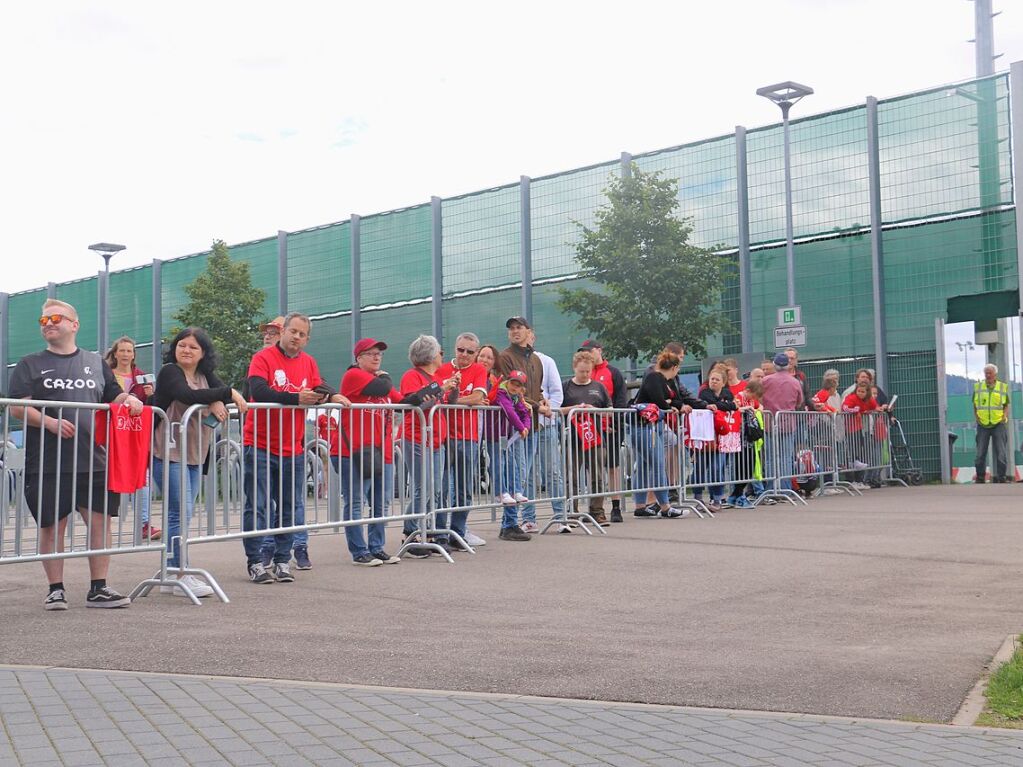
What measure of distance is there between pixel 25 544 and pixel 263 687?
275 cm

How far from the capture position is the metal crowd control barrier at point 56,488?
7113 mm

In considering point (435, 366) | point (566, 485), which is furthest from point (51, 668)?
point (566, 485)

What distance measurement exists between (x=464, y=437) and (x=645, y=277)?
1365cm

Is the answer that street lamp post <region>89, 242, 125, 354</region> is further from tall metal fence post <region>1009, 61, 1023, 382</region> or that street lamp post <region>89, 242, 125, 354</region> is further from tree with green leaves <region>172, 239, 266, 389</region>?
tall metal fence post <region>1009, 61, 1023, 382</region>

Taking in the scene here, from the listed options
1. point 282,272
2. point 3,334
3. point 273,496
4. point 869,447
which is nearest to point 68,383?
point 273,496

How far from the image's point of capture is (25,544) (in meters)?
7.13

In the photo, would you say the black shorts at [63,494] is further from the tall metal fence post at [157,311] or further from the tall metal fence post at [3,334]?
the tall metal fence post at [3,334]

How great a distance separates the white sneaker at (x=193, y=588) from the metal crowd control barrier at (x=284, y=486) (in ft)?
0.17

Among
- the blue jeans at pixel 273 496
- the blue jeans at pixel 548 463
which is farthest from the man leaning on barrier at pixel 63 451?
the blue jeans at pixel 548 463

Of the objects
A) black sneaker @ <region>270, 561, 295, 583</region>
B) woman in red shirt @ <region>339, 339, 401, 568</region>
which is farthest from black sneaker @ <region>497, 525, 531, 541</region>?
black sneaker @ <region>270, 561, 295, 583</region>

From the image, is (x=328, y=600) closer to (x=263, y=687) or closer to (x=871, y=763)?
(x=263, y=687)

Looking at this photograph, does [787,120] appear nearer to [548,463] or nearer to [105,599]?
[548,463]

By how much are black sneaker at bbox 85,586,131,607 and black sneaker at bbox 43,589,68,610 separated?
0.15 meters

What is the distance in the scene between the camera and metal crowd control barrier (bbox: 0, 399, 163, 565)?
23.3ft
